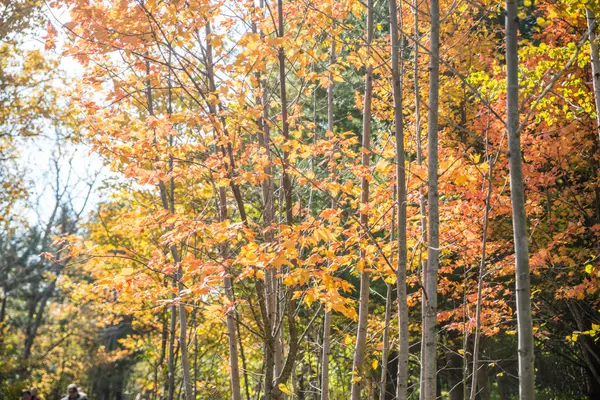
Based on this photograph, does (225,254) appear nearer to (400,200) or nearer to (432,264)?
(400,200)

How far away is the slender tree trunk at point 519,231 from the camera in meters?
3.01

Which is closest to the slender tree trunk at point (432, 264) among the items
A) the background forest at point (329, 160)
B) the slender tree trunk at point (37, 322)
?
the background forest at point (329, 160)

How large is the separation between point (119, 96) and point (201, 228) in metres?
1.55

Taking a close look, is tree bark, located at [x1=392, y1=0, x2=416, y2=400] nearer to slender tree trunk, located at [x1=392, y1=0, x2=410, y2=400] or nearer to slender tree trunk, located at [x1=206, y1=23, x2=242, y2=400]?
slender tree trunk, located at [x1=392, y1=0, x2=410, y2=400]

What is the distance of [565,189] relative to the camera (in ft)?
33.9

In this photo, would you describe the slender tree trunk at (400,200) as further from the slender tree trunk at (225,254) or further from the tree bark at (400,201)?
the slender tree trunk at (225,254)

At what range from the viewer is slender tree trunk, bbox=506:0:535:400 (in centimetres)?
301

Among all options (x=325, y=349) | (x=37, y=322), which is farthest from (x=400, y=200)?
(x=37, y=322)

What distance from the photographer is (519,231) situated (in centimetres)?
305

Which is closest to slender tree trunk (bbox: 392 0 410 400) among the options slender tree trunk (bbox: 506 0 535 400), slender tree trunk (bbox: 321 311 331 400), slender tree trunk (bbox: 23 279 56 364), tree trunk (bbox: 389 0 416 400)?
tree trunk (bbox: 389 0 416 400)

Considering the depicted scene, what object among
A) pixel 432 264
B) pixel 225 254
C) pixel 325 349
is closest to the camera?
pixel 432 264

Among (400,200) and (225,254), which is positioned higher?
(225,254)

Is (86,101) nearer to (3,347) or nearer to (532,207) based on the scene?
(532,207)

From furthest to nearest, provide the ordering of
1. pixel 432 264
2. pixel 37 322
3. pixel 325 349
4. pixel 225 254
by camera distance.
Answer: pixel 37 322, pixel 325 349, pixel 225 254, pixel 432 264
